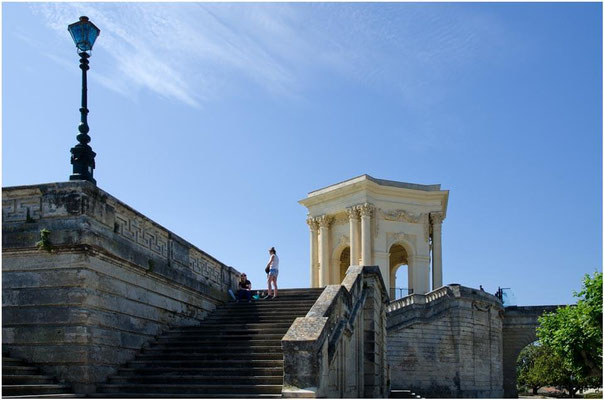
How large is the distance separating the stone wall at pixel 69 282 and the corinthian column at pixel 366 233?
22014 mm

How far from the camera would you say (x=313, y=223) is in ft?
120

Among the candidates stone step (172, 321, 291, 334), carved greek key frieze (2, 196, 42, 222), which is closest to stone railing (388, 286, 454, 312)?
stone step (172, 321, 291, 334)

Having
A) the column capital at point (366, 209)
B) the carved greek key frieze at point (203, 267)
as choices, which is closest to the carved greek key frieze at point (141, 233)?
the carved greek key frieze at point (203, 267)

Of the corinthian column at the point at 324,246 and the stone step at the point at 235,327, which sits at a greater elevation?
the corinthian column at the point at 324,246

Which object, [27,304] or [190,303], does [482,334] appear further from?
[27,304]

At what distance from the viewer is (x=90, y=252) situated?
1105 centimetres

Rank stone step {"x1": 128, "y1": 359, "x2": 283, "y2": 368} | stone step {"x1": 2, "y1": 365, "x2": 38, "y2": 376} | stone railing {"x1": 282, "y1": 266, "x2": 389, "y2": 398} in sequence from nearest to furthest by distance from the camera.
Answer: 1. stone step {"x1": 2, "y1": 365, "x2": 38, "y2": 376}
2. stone railing {"x1": 282, "y1": 266, "x2": 389, "y2": 398}
3. stone step {"x1": 128, "y1": 359, "x2": 283, "y2": 368}

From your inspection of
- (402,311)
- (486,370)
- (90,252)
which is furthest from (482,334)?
(90,252)

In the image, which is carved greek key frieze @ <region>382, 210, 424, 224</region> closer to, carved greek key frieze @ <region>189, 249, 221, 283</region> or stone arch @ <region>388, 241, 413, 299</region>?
stone arch @ <region>388, 241, 413, 299</region>

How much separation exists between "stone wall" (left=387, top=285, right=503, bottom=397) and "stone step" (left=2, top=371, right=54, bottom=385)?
67.2ft

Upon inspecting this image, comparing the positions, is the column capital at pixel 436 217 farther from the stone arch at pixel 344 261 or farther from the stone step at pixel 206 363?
the stone step at pixel 206 363

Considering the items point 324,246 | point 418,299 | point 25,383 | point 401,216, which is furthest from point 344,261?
point 25,383

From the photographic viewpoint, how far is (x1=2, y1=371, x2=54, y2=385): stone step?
986cm

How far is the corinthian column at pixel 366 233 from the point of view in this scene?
3366 cm
